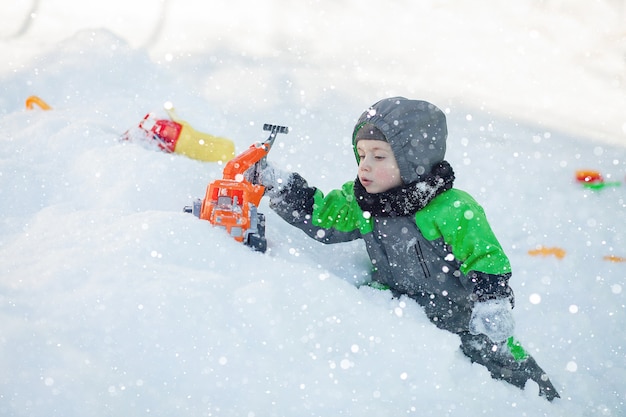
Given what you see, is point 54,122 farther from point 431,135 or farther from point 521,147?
point 521,147

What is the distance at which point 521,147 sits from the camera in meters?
4.57

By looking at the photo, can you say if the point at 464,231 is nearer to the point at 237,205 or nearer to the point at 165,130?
the point at 237,205

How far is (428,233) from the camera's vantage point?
7.98ft

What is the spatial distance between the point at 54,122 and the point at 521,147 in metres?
3.39

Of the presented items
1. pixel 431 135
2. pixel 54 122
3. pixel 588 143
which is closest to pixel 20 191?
pixel 54 122

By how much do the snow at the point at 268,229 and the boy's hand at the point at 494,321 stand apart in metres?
0.23

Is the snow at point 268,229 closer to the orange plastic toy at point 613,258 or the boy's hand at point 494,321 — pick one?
the orange plastic toy at point 613,258

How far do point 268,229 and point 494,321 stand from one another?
1.08 metres

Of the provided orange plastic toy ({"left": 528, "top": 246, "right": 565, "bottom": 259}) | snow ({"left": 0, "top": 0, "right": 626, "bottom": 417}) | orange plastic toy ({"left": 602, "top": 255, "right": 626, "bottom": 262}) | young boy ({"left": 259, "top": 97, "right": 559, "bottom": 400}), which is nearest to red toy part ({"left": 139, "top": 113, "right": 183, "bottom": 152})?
snow ({"left": 0, "top": 0, "right": 626, "bottom": 417})

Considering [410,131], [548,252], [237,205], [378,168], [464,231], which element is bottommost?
[548,252]

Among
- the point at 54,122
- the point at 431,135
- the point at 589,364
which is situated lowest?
the point at 589,364

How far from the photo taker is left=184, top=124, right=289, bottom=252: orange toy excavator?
227 centimetres

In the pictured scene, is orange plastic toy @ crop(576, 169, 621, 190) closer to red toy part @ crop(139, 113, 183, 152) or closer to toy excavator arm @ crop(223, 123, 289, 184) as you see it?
toy excavator arm @ crop(223, 123, 289, 184)

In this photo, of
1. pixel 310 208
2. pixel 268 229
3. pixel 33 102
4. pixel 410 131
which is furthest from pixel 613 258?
pixel 33 102
